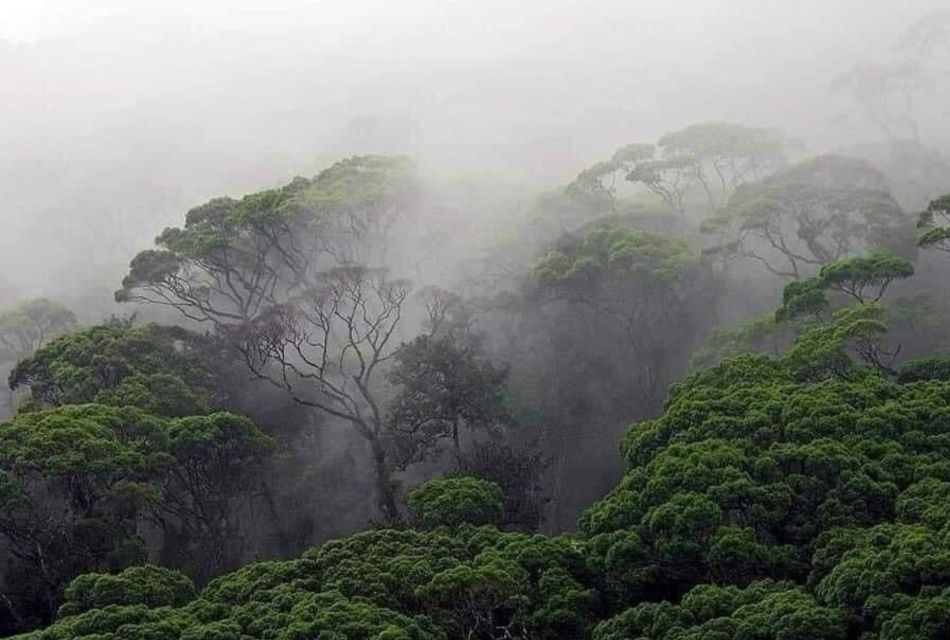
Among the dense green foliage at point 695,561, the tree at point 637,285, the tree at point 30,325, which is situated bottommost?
the dense green foliage at point 695,561

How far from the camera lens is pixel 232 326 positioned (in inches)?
1729

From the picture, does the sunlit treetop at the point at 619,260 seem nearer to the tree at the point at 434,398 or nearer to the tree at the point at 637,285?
the tree at the point at 637,285

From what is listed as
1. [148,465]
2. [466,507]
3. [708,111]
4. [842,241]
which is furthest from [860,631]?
[708,111]

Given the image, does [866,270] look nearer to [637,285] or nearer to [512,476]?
[637,285]

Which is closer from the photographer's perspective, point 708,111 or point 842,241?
point 842,241

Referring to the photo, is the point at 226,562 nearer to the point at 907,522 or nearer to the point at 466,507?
the point at 466,507

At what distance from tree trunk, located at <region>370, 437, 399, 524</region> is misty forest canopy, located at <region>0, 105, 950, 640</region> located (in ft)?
0.49

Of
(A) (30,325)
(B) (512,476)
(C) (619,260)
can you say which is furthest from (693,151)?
(A) (30,325)

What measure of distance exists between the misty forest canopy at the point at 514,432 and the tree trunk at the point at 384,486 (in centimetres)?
15

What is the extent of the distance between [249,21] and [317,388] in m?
102

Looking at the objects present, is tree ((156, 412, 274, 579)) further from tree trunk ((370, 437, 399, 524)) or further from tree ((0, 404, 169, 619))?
tree trunk ((370, 437, 399, 524))

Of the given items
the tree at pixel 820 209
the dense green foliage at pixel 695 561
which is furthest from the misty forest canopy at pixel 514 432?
the tree at pixel 820 209

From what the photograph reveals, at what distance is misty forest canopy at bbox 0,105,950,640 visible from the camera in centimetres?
2080

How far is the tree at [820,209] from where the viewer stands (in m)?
43.6
